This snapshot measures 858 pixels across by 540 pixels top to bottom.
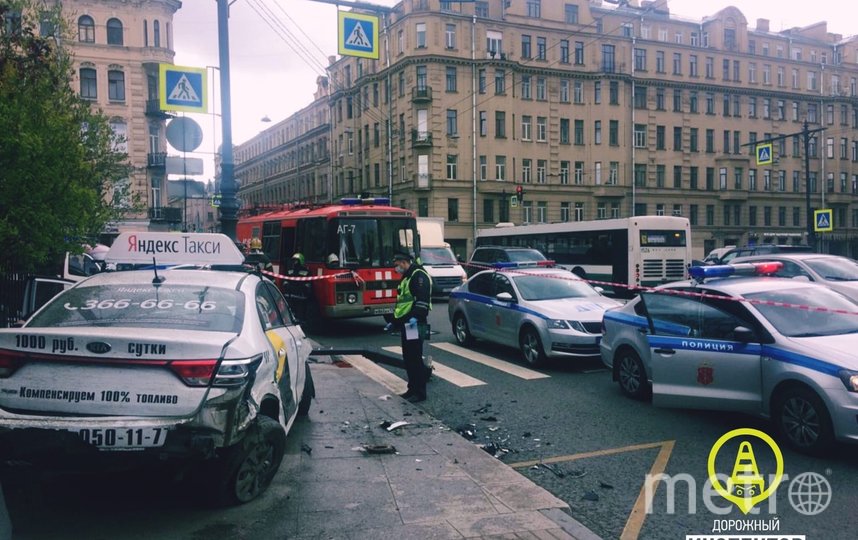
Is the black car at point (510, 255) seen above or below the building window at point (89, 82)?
below

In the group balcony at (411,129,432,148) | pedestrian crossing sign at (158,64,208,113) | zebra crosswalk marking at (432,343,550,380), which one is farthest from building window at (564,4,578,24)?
pedestrian crossing sign at (158,64,208,113)

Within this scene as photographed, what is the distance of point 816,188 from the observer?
206ft

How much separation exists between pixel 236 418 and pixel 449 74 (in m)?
47.3

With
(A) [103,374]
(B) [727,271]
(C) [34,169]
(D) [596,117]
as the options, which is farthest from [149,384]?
(D) [596,117]

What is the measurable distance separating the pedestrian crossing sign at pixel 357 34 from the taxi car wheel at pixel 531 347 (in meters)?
5.73

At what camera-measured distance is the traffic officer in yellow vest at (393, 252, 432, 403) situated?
8508mm

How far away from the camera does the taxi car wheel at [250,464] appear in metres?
4.72

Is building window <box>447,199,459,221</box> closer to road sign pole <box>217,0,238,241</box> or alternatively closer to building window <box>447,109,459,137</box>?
building window <box>447,109,459,137</box>

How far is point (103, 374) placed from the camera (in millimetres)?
4266

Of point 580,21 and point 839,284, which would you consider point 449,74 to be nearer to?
point 580,21

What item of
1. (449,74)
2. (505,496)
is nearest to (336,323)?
(505,496)

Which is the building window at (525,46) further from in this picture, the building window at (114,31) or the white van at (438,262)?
the white van at (438,262)

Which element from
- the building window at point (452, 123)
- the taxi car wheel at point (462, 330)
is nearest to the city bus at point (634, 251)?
the taxi car wheel at point (462, 330)

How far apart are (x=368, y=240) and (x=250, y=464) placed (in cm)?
993
